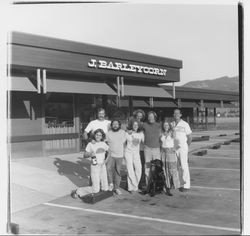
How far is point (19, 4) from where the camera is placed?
4.75m

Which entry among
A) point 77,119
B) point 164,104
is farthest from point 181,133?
point 164,104

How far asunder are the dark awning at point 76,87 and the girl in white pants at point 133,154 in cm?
443

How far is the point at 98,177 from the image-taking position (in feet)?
18.7

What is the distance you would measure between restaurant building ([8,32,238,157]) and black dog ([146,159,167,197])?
3.11 m

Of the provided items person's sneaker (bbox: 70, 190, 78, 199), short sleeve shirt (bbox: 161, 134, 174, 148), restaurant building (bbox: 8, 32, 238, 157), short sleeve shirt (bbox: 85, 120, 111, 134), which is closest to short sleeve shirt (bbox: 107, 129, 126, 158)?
short sleeve shirt (bbox: 85, 120, 111, 134)

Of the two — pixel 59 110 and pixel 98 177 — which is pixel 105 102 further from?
pixel 98 177

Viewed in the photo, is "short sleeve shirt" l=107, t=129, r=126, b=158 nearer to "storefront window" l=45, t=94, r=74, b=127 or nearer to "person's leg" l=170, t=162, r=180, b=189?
"person's leg" l=170, t=162, r=180, b=189

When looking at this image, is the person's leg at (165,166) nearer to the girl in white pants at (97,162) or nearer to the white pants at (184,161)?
the white pants at (184,161)

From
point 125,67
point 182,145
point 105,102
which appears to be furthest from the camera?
point 105,102

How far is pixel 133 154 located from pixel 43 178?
229 cm

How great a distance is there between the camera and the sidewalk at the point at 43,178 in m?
5.71

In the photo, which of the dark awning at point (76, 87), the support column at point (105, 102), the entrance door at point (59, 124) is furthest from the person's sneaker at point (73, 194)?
the support column at point (105, 102)

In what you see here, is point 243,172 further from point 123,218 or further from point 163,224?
point 123,218

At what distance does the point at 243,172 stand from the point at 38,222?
3046 mm
